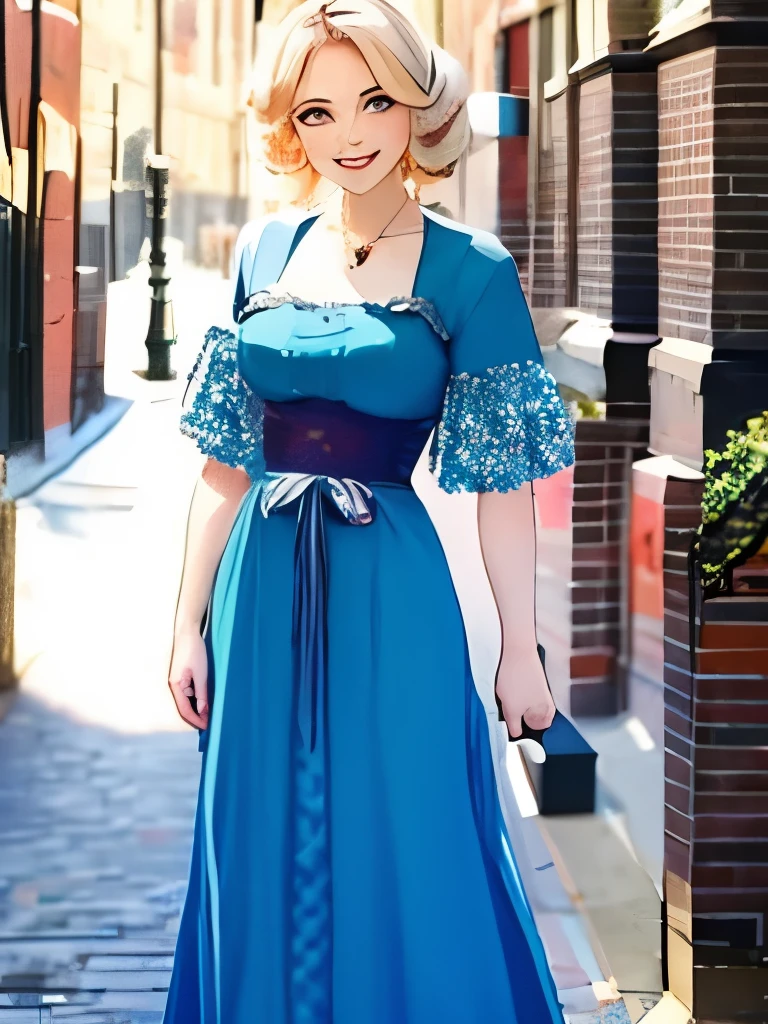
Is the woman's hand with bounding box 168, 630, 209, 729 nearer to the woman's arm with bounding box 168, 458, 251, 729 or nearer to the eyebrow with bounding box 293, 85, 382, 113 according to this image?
the woman's arm with bounding box 168, 458, 251, 729

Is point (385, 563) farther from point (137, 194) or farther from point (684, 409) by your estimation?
point (137, 194)

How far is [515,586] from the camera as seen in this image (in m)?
2.27

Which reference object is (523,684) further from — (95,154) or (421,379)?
(95,154)

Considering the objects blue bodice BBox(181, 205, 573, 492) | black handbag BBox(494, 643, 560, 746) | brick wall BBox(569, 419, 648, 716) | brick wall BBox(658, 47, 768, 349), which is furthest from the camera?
brick wall BBox(569, 419, 648, 716)

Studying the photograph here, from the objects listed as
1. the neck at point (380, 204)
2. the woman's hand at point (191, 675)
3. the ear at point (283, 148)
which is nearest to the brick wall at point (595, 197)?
the neck at point (380, 204)

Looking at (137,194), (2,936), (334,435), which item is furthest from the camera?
(2,936)

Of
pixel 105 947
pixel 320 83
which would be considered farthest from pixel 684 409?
pixel 105 947

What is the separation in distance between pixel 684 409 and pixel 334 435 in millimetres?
808

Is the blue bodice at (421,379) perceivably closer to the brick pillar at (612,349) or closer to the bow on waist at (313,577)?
the bow on waist at (313,577)

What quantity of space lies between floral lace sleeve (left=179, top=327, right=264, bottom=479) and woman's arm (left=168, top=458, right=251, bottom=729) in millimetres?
47

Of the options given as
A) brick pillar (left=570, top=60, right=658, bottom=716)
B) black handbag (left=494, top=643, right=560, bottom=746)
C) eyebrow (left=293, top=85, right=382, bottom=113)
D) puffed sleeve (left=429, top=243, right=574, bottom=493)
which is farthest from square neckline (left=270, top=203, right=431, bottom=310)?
black handbag (left=494, top=643, right=560, bottom=746)

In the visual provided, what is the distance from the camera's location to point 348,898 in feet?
7.25

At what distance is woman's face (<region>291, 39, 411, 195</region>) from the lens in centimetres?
217

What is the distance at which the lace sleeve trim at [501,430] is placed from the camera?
2158 mm
